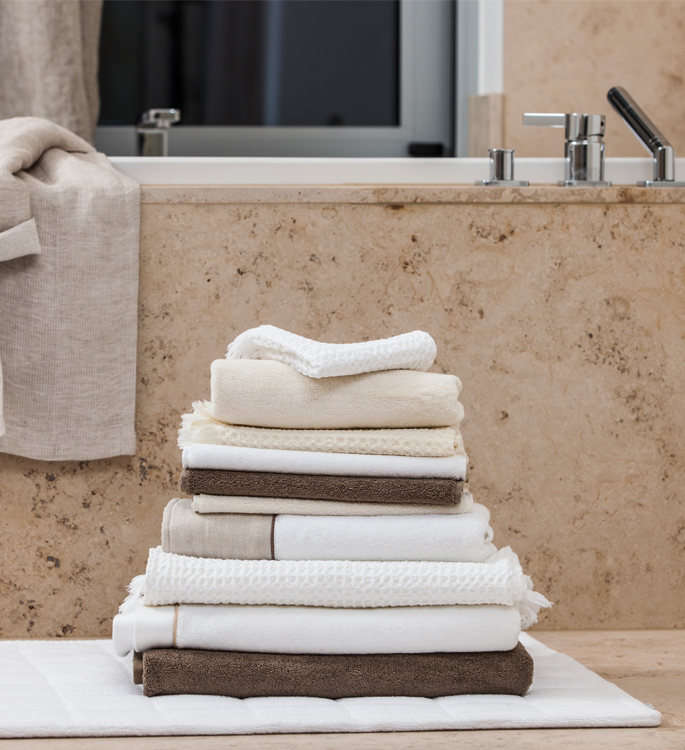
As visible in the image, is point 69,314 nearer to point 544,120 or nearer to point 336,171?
point 336,171

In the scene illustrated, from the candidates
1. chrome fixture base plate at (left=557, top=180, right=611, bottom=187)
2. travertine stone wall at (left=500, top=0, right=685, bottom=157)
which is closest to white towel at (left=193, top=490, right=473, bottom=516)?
chrome fixture base plate at (left=557, top=180, right=611, bottom=187)

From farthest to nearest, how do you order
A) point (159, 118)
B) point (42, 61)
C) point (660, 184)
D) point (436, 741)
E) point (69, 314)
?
point (159, 118), point (42, 61), point (660, 184), point (69, 314), point (436, 741)

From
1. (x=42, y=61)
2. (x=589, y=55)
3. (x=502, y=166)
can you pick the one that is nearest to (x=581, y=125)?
(x=502, y=166)

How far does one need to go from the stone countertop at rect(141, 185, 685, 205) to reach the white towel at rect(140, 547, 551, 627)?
17.3 inches

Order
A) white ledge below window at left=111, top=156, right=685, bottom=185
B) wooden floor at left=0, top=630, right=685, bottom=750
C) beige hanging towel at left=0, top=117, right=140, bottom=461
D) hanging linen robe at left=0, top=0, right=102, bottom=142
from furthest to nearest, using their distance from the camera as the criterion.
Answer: hanging linen robe at left=0, top=0, right=102, bottom=142 → white ledge below window at left=111, top=156, right=685, bottom=185 → beige hanging towel at left=0, top=117, right=140, bottom=461 → wooden floor at left=0, top=630, right=685, bottom=750

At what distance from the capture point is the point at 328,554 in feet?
2.23

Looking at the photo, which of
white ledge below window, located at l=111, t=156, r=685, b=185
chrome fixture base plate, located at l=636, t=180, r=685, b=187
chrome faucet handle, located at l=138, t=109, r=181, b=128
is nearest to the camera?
chrome fixture base plate, located at l=636, t=180, r=685, b=187

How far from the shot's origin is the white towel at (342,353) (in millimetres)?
674

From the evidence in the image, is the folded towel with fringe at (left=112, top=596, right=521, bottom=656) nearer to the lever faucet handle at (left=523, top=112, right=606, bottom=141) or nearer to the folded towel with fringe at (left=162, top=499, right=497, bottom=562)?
→ the folded towel with fringe at (left=162, top=499, right=497, bottom=562)

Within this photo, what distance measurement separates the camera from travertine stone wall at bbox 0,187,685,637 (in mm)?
951

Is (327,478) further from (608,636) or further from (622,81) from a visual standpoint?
(622,81)

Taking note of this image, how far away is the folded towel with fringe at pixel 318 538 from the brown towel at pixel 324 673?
0.08 meters

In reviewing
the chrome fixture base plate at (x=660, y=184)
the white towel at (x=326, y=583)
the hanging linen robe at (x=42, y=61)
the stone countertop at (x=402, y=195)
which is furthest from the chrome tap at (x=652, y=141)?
the hanging linen robe at (x=42, y=61)

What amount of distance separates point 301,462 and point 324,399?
0.05m
